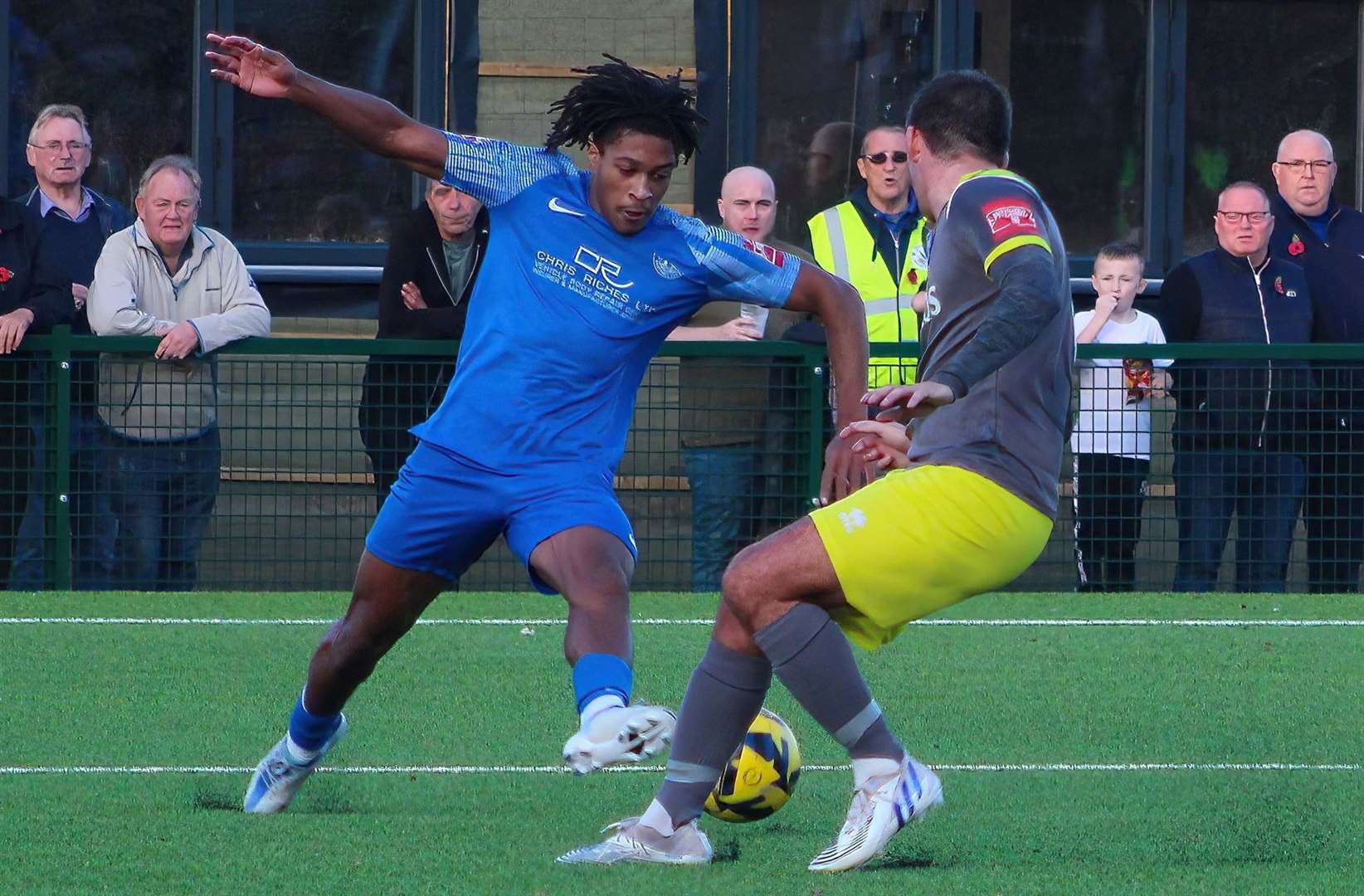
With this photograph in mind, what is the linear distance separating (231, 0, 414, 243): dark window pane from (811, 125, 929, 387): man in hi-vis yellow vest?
450 cm

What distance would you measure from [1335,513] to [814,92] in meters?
5.09

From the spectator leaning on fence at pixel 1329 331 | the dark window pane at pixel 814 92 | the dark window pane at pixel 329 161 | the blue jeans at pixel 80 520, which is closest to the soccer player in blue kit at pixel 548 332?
the blue jeans at pixel 80 520

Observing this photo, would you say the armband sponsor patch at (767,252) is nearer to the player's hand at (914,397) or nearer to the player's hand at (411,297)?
the player's hand at (914,397)

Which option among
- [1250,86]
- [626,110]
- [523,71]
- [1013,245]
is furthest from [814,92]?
[1013,245]

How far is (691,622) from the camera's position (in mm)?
9578

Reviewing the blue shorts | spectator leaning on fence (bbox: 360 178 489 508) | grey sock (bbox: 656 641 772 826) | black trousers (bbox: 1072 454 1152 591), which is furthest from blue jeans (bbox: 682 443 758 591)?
grey sock (bbox: 656 641 772 826)

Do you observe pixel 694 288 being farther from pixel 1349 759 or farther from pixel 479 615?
pixel 479 615

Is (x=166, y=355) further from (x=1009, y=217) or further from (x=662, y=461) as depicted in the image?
(x=1009, y=217)

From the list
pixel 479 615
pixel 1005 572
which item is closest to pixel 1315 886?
pixel 1005 572

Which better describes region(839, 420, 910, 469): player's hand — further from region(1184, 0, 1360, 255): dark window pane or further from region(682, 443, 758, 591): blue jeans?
region(1184, 0, 1360, 255): dark window pane

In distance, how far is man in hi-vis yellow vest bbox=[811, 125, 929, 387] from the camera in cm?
1012

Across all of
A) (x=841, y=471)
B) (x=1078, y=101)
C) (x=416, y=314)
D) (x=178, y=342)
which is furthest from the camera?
(x=1078, y=101)

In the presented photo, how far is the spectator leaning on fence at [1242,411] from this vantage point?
10.5 meters

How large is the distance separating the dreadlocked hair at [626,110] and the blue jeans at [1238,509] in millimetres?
5346
